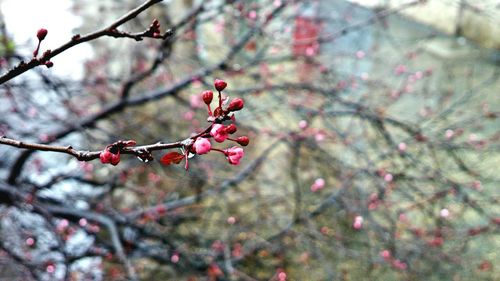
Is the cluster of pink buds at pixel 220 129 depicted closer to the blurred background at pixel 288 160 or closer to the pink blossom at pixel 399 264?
the blurred background at pixel 288 160

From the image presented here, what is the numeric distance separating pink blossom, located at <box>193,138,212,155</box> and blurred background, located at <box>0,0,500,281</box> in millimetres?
1864

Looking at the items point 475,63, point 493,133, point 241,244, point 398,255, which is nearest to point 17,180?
point 241,244

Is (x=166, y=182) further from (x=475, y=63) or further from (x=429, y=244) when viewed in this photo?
(x=475, y=63)

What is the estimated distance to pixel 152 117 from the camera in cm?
589

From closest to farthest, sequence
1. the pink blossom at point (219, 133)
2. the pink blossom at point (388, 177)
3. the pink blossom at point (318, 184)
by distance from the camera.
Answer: the pink blossom at point (219, 133)
the pink blossom at point (388, 177)
the pink blossom at point (318, 184)

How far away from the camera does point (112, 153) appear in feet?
2.91

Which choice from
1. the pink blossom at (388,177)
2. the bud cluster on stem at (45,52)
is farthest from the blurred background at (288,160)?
the bud cluster on stem at (45,52)

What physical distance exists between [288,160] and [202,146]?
5081 mm

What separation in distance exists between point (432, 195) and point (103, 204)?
2.54m

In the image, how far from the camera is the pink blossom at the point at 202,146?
816 mm

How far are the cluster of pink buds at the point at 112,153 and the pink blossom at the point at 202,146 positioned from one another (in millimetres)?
142

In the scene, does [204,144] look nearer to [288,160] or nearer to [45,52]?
[45,52]

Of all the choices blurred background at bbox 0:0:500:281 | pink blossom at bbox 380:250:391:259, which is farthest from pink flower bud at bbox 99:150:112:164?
pink blossom at bbox 380:250:391:259

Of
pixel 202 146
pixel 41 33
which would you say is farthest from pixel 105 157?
pixel 41 33
